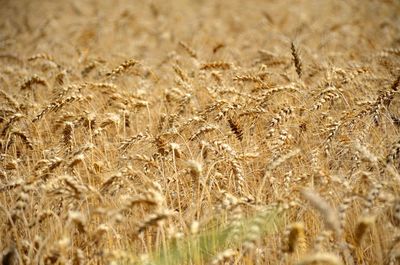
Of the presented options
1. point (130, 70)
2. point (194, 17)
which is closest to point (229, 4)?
point (194, 17)

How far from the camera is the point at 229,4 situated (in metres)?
11.3

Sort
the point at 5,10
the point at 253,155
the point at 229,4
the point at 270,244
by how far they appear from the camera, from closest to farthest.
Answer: the point at 270,244 → the point at 253,155 → the point at 5,10 → the point at 229,4

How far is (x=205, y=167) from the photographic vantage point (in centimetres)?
256

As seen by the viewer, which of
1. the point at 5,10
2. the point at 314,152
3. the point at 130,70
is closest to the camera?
the point at 314,152

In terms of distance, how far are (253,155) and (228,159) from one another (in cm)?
13

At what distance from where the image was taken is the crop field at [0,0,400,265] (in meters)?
1.88

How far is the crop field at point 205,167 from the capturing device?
1.88 metres

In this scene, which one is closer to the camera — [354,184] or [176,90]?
[354,184]

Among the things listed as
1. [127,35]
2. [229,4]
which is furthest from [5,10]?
[229,4]

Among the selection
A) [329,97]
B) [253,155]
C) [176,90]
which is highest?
[176,90]

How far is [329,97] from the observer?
2.73 meters

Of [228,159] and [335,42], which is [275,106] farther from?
[335,42]

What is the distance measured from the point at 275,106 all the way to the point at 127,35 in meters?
5.22

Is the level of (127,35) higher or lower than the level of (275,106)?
higher
